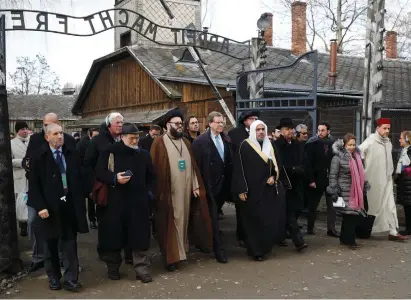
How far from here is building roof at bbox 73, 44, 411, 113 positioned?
15391 mm

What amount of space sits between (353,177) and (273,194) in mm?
1391

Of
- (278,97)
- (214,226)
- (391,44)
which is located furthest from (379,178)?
(391,44)

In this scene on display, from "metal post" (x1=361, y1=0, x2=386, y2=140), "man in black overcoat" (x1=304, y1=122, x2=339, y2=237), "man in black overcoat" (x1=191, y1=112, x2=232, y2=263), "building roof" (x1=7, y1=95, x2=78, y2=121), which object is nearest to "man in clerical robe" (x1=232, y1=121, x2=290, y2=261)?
"man in black overcoat" (x1=191, y1=112, x2=232, y2=263)

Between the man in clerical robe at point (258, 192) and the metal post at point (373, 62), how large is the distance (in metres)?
3.32

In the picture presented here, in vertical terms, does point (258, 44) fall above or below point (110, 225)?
above

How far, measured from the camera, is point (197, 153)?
6.40 meters

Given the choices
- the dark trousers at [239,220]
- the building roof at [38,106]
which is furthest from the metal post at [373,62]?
the building roof at [38,106]

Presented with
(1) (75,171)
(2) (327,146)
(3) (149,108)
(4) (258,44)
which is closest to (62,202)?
(1) (75,171)

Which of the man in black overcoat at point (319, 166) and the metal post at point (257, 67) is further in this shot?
the metal post at point (257, 67)

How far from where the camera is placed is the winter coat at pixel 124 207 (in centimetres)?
531

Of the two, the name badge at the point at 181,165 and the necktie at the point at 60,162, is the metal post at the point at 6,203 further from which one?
the name badge at the point at 181,165

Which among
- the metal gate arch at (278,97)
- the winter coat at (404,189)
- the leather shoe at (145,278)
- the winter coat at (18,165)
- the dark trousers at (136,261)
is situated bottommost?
the leather shoe at (145,278)

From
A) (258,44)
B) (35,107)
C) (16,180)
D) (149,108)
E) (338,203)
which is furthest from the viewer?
(35,107)

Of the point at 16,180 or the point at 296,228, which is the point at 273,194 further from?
the point at 16,180
